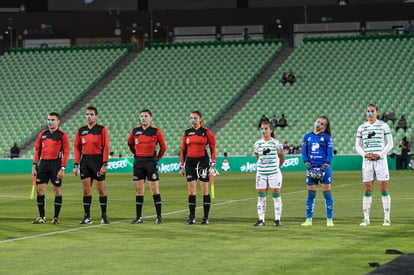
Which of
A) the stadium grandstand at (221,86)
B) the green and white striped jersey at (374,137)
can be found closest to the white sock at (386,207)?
the green and white striped jersey at (374,137)

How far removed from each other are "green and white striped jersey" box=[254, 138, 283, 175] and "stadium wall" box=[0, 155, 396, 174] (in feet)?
91.7

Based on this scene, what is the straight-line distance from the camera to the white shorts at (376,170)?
1502 centimetres

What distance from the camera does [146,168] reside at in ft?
53.0

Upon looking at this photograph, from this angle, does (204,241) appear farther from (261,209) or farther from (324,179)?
(324,179)

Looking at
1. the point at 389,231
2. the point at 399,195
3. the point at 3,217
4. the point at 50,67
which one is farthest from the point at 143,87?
the point at 389,231

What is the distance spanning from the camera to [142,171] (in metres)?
16.2

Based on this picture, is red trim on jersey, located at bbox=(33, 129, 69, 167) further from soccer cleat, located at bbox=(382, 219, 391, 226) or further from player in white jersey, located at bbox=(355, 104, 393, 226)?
soccer cleat, located at bbox=(382, 219, 391, 226)

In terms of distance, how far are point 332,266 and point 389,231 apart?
4.33 meters

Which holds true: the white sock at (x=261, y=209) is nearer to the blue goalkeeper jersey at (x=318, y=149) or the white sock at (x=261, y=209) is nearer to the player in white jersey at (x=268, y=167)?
the player in white jersey at (x=268, y=167)

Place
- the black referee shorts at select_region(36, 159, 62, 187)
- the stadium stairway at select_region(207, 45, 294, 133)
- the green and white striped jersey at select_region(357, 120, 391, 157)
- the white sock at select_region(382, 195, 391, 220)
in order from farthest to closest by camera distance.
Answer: the stadium stairway at select_region(207, 45, 294, 133) → the black referee shorts at select_region(36, 159, 62, 187) → the green and white striped jersey at select_region(357, 120, 391, 157) → the white sock at select_region(382, 195, 391, 220)

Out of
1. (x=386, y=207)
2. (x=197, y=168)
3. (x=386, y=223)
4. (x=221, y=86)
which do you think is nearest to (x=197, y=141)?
(x=197, y=168)

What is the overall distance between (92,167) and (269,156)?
12.1 ft

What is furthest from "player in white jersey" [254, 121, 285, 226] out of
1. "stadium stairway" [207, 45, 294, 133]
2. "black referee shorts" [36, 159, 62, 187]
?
"stadium stairway" [207, 45, 294, 133]

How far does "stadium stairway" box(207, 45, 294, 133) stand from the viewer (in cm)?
→ 5097
